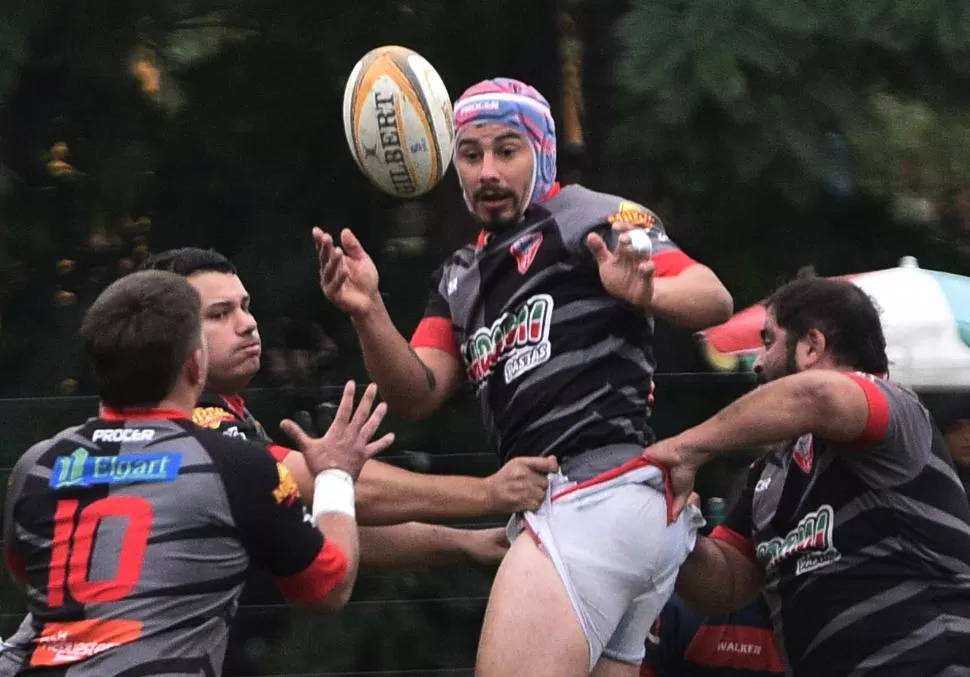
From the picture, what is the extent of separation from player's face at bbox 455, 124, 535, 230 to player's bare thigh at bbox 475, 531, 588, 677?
91cm

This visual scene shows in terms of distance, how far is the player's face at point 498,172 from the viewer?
440cm

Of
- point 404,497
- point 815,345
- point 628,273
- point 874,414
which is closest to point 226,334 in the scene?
point 404,497

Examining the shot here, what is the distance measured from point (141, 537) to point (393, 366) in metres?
1.09

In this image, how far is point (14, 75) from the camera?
19.8ft

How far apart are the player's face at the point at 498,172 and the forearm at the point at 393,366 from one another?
38 centimetres

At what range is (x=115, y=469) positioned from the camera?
3.60 metres

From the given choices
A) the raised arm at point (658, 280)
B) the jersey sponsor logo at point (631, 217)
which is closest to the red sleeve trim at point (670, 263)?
the raised arm at point (658, 280)

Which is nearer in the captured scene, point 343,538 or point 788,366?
point 343,538

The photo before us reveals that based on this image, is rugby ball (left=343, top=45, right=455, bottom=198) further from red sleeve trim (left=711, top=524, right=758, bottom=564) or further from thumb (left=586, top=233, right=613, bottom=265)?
red sleeve trim (left=711, top=524, right=758, bottom=564)

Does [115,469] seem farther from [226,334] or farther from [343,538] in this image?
[226,334]

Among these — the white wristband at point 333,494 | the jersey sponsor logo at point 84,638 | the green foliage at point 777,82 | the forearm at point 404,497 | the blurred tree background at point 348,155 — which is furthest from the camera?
the blurred tree background at point 348,155

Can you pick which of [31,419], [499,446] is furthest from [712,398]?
[31,419]

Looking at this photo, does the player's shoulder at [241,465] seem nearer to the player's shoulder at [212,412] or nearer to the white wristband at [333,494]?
the white wristband at [333,494]

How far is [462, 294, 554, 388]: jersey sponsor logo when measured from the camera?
4270mm
